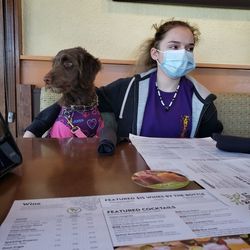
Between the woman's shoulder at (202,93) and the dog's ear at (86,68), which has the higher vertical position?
the dog's ear at (86,68)

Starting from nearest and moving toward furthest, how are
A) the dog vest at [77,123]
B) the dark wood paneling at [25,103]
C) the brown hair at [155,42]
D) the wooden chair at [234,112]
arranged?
the dog vest at [77,123] → the brown hair at [155,42] → the wooden chair at [234,112] → the dark wood paneling at [25,103]

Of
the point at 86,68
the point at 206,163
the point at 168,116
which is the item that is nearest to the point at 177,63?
the point at 168,116

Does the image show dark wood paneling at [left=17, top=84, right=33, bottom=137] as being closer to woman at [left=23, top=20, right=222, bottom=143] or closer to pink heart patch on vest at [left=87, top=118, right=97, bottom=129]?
woman at [left=23, top=20, right=222, bottom=143]

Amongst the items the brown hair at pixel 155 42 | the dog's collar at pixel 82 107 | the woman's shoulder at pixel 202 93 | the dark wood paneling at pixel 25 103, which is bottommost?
the dark wood paneling at pixel 25 103

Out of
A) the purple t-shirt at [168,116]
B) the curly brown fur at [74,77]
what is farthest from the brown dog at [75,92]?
the purple t-shirt at [168,116]

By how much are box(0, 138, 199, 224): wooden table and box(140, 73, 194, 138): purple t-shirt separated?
1.40ft

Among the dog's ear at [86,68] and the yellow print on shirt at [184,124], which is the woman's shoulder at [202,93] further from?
the dog's ear at [86,68]

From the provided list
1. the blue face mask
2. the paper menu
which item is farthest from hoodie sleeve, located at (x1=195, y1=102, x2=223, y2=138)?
the paper menu

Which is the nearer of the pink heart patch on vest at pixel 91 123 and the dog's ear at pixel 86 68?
the pink heart patch on vest at pixel 91 123

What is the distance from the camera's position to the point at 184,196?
17.5 inches

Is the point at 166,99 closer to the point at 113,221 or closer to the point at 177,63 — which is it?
the point at 177,63

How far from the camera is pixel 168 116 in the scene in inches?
47.7

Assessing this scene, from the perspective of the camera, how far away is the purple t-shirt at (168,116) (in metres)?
1.18

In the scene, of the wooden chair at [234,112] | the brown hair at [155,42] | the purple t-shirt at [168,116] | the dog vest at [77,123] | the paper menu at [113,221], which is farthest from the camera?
the wooden chair at [234,112]
